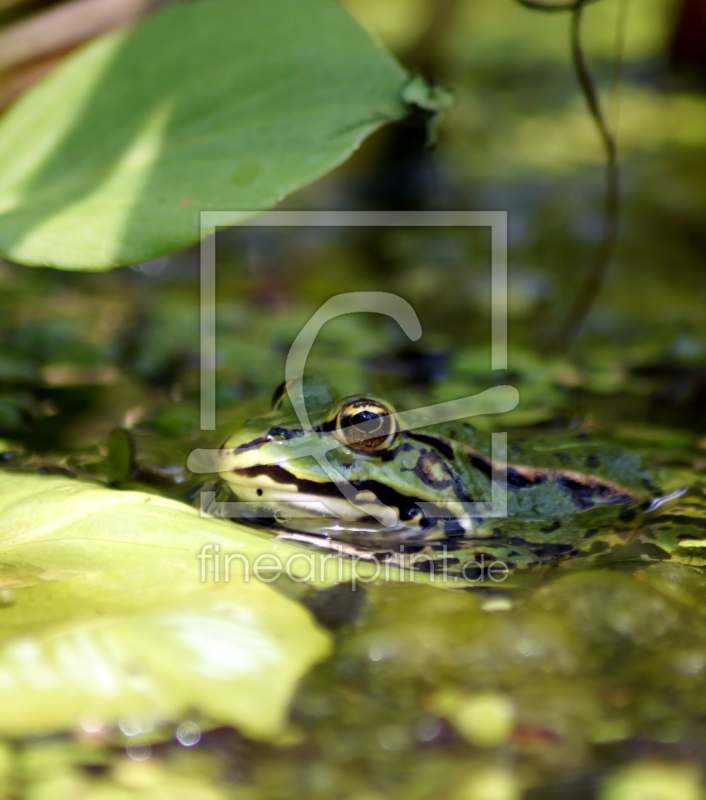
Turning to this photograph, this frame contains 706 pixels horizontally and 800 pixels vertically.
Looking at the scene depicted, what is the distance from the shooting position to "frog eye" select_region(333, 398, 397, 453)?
1317 mm

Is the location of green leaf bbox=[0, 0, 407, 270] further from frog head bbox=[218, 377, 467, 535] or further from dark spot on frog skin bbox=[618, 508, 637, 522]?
dark spot on frog skin bbox=[618, 508, 637, 522]

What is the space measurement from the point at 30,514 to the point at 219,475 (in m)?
0.36

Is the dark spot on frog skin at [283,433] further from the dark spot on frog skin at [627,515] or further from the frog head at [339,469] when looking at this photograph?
the dark spot on frog skin at [627,515]

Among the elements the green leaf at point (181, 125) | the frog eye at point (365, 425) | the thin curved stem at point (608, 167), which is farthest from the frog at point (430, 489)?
the thin curved stem at point (608, 167)

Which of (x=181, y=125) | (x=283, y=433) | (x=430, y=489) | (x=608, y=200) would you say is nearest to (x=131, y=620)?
(x=283, y=433)

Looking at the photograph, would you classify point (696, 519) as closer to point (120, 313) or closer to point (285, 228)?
point (120, 313)

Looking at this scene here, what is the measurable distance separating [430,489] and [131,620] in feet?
2.11

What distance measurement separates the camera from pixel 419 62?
3.38 metres

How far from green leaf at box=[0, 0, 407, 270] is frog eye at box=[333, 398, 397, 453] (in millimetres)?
349

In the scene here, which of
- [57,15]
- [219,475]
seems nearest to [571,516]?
[219,475]

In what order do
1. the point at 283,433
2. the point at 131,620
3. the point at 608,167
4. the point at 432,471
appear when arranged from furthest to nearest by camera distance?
the point at 608,167 → the point at 432,471 → the point at 283,433 → the point at 131,620

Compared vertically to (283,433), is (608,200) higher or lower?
higher

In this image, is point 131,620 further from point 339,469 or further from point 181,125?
point 181,125

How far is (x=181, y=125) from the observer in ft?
4.33
